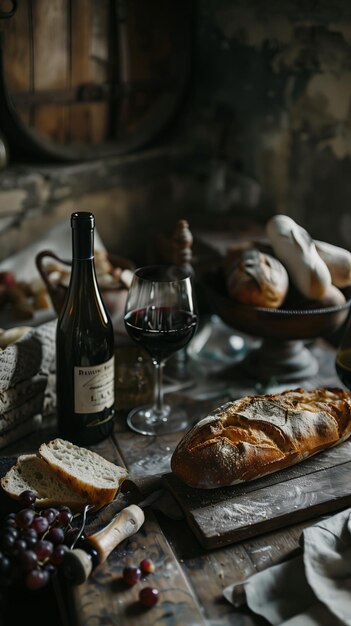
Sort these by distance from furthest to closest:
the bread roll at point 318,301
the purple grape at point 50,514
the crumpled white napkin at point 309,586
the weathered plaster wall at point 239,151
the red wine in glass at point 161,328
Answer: the weathered plaster wall at point 239,151
the bread roll at point 318,301
the red wine in glass at point 161,328
the purple grape at point 50,514
the crumpled white napkin at point 309,586

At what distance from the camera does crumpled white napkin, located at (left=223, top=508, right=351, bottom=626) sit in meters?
0.85

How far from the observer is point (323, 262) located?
56.5 inches

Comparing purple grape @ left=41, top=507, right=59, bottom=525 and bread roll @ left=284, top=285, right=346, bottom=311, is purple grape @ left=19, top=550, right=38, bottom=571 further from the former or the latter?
bread roll @ left=284, top=285, right=346, bottom=311

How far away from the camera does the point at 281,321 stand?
1386mm

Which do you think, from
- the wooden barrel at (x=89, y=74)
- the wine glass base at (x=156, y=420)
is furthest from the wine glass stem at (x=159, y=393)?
the wooden barrel at (x=89, y=74)

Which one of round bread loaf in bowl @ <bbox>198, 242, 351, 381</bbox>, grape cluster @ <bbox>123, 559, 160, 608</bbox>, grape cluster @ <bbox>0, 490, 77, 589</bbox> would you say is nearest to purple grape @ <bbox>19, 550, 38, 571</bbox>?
grape cluster @ <bbox>0, 490, 77, 589</bbox>

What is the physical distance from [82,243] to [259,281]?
42 centimetres

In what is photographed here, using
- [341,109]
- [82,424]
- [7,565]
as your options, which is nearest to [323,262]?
[341,109]

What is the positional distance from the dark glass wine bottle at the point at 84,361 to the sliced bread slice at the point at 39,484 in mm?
105

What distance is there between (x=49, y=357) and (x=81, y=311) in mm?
124

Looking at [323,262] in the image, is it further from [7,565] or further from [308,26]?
Answer: [7,565]

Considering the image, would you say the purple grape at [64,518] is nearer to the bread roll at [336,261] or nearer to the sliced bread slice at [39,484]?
the sliced bread slice at [39,484]

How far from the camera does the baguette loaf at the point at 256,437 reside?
1044 millimetres

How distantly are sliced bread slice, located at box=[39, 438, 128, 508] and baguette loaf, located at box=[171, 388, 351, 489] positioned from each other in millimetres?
99
